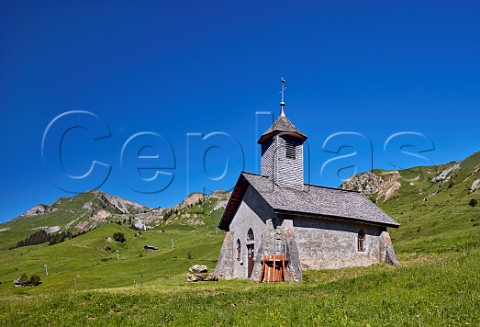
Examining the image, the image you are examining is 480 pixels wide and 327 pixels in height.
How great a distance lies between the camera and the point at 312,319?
1100 cm

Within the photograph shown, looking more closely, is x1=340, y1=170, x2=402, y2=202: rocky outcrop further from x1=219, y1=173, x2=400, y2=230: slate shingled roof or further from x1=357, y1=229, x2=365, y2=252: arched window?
x1=357, y1=229, x2=365, y2=252: arched window

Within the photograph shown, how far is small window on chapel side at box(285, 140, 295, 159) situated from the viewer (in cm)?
3525

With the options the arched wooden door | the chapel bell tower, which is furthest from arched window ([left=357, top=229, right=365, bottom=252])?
the arched wooden door

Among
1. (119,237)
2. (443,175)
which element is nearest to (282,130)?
(119,237)

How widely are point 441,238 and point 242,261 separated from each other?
2324cm

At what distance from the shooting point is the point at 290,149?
1395 inches

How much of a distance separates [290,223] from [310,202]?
4059 mm

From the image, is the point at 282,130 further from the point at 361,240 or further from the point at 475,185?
the point at 475,185

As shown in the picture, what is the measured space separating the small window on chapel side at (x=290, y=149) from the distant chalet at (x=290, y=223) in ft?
0.31

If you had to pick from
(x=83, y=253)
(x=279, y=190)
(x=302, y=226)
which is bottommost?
(x=83, y=253)

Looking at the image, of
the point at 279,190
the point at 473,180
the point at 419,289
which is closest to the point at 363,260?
the point at 279,190

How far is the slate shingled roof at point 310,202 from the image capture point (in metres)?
30.3

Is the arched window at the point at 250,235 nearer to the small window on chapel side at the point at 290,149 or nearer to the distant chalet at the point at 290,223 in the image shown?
the distant chalet at the point at 290,223

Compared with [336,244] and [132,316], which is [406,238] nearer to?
[336,244]
